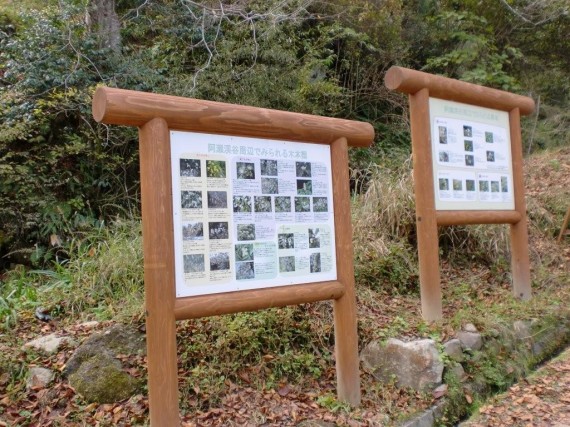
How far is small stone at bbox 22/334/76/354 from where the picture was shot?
3.33m

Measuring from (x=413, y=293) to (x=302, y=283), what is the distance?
223cm

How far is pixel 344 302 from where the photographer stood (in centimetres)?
325

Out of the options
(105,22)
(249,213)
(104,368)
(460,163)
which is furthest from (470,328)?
(105,22)

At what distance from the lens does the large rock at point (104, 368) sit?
302 centimetres

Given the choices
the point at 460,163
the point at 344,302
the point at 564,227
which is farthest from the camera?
the point at 564,227

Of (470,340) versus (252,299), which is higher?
(252,299)

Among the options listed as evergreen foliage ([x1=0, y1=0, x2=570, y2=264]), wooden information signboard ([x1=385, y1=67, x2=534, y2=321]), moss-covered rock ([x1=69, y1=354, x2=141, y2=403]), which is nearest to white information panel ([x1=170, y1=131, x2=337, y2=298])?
moss-covered rock ([x1=69, y1=354, x2=141, y2=403])

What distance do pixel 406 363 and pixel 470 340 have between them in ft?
2.26

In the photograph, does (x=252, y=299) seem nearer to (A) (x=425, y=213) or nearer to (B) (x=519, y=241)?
(A) (x=425, y=213)

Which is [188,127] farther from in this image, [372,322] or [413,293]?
[413,293]

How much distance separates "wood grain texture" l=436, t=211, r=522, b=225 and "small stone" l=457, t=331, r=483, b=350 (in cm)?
94

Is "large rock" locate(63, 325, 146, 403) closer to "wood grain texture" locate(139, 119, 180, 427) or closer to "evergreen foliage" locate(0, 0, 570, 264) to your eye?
"wood grain texture" locate(139, 119, 180, 427)

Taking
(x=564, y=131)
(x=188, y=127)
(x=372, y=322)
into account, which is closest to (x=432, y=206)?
(x=372, y=322)

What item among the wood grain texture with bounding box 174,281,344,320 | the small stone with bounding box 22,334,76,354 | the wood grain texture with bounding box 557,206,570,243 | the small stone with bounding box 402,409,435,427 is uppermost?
the wood grain texture with bounding box 557,206,570,243
